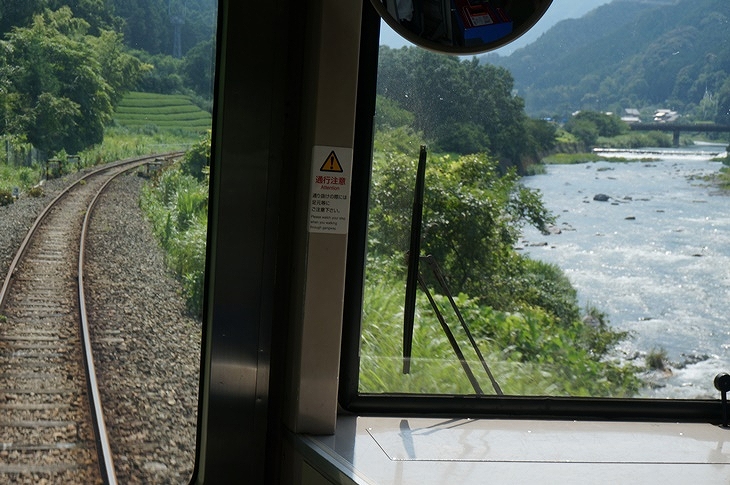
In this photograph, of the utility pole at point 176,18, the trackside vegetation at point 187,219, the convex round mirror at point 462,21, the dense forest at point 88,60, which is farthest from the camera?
the trackside vegetation at point 187,219

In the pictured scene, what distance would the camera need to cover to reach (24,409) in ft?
8.32

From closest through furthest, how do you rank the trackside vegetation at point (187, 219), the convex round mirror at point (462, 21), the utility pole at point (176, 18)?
the convex round mirror at point (462, 21), the utility pole at point (176, 18), the trackside vegetation at point (187, 219)

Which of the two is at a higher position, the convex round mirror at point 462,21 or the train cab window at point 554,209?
the convex round mirror at point 462,21

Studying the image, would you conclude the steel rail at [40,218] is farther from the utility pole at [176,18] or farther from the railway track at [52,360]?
the utility pole at [176,18]

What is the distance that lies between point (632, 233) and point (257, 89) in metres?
1.29

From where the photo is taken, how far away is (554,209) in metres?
2.87

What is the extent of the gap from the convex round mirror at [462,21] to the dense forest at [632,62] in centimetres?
104

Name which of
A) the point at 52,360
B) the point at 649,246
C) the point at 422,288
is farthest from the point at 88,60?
the point at 649,246

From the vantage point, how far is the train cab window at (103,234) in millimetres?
2523

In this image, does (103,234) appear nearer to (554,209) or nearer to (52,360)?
(52,360)

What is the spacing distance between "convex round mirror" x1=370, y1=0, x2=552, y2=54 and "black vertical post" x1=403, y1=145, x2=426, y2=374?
1033 mm

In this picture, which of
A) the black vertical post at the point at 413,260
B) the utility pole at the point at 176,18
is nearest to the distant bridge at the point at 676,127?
the black vertical post at the point at 413,260

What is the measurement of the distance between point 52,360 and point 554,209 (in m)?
1.62

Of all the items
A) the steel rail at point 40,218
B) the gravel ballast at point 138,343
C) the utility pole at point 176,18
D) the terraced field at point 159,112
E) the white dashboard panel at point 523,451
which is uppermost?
the utility pole at point 176,18
